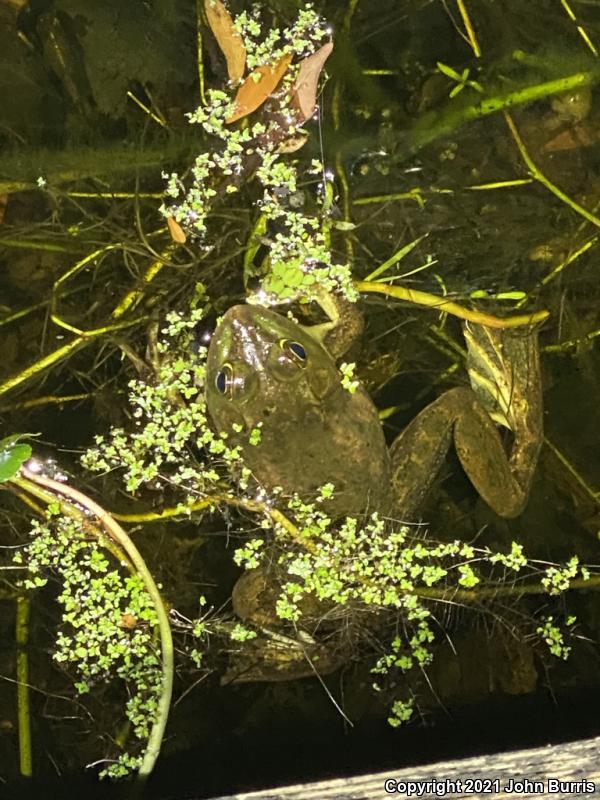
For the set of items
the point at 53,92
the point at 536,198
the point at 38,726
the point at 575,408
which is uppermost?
the point at 53,92

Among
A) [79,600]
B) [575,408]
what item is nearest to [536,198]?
[575,408]

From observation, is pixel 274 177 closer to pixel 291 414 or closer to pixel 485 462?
pixel 291 414

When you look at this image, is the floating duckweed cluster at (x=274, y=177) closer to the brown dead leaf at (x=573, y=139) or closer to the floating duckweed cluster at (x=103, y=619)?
the brown dead leaf at (x=573, y=139)

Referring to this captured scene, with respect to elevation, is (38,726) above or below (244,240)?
below

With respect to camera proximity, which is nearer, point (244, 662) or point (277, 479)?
point (277, 479)

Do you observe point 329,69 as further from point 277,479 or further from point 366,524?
point 366,524

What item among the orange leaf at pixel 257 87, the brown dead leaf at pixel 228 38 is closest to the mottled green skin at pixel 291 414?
the orange leaf at pixel 257 87

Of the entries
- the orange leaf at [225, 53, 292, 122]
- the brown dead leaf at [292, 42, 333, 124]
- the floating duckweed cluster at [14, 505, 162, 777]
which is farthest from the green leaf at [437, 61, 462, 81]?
the floating duckweed cluster at [14, 505, 162, 777]
